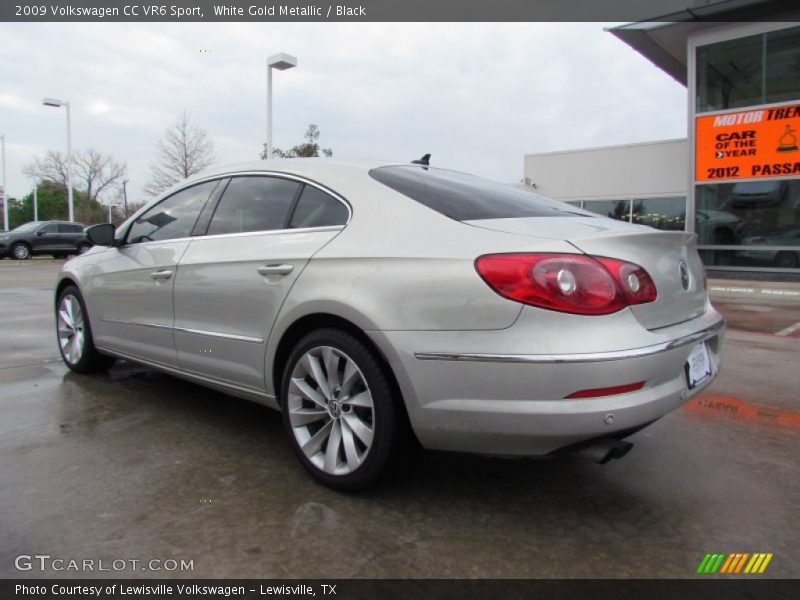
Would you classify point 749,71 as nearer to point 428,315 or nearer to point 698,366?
point 698,366

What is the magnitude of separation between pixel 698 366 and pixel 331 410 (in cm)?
158

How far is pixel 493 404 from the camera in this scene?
220cm

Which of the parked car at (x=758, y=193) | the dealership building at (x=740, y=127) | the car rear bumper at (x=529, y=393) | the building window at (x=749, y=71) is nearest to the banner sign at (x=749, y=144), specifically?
the dealership building at (x=740, y=127)

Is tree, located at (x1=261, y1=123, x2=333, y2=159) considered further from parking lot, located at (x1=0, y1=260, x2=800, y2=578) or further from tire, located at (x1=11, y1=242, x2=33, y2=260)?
parking lot, located at (x1=0, y1=260, x2=800, y2=578)

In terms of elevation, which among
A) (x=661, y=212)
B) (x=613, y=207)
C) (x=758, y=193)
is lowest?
(x=661, y=212)

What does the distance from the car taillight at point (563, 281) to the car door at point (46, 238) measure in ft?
83.5

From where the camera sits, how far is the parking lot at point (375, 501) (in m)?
2.15

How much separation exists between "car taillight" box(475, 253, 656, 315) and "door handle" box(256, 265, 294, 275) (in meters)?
0.99

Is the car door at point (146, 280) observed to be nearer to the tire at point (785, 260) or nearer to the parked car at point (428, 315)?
the parked car at point (428, 315)

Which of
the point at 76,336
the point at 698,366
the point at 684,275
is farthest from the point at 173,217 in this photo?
the point at 698,366

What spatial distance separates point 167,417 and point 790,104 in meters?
15.3

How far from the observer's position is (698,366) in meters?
2.53

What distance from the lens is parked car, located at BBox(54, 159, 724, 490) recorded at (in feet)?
7.05

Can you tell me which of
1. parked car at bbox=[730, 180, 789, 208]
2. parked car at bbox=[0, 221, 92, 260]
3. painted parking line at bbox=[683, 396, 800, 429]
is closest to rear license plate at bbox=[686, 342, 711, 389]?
painted parking line at bbox=[683, 396, 800, 429]
